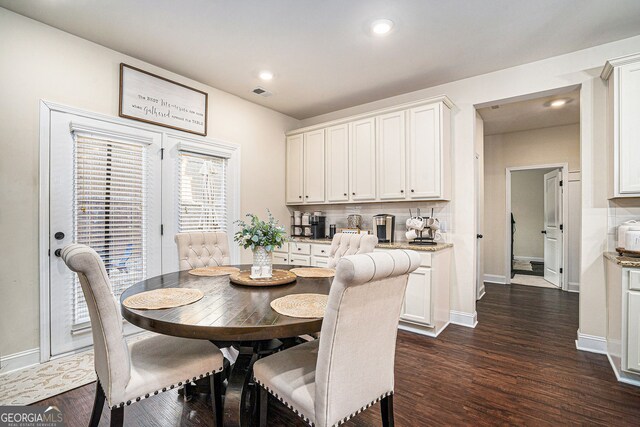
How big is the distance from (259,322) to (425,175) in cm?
263

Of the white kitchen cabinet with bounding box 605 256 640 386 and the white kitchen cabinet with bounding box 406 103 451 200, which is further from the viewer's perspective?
the white kitchen cabinet with bounding box 406 103 451 200

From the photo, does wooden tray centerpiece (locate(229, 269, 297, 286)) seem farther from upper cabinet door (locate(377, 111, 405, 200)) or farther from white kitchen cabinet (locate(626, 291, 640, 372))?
white kitchen cabinet (locate(626, 291, 640, 372))

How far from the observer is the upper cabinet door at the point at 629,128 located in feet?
7.82

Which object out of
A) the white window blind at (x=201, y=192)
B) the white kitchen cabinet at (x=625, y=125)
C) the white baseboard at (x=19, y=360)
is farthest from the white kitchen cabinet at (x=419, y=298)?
the white baseboard at (x=19, y=360)

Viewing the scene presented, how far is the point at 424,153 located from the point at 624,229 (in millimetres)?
1742

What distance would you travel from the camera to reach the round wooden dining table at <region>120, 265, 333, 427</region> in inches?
48.5

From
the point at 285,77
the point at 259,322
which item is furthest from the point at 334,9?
the point at 259,322

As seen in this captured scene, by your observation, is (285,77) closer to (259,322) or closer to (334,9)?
(334,9)

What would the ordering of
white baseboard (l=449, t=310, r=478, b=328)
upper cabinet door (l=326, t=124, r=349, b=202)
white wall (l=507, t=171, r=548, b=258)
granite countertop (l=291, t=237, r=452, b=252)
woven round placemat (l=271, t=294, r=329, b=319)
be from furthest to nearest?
white wall (l=507, t=171, r=548, b=258)
upper cabinet door (l=326, t=124, r=349, b=202)
white baseboard (l=449, t=310, r=478, b=328)
granite countertop (l=291, t=237, r=452, b=252)
woven round placemat (l=271, t=294, r=329, b=319)

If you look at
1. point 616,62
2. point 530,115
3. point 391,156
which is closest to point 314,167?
point 391,156

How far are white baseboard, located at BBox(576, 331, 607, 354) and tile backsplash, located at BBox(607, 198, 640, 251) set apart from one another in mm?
804

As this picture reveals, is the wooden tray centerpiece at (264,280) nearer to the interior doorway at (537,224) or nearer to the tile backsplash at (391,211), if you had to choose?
the tile backsplash at (391,211)

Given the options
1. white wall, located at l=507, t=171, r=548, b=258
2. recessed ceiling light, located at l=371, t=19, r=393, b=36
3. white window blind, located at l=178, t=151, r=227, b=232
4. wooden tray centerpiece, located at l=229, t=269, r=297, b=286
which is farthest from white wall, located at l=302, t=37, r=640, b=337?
white wall, located at l=507, t=171, r=548, b=258

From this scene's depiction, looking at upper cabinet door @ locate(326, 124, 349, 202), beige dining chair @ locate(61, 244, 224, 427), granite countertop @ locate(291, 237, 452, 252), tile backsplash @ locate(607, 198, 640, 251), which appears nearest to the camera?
beige dining chair @ locate(61, 244, 224, 427)
